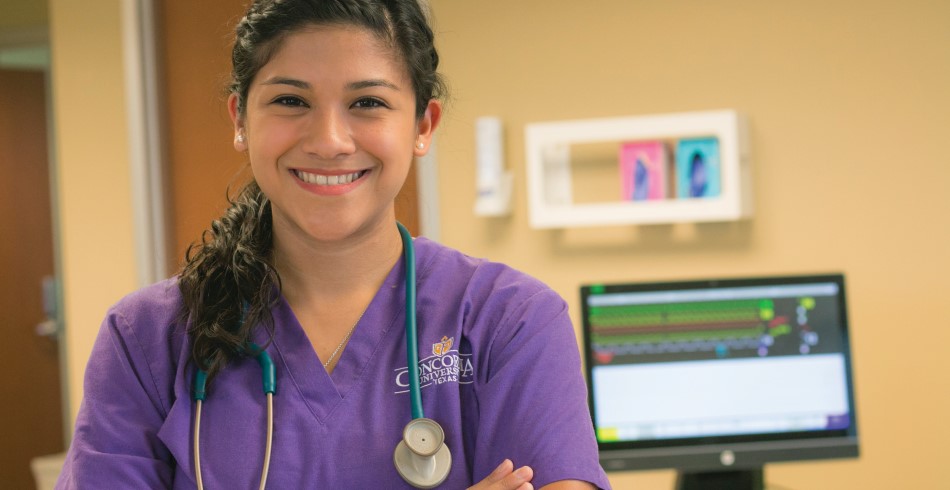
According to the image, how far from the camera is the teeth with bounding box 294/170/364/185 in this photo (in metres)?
1.15

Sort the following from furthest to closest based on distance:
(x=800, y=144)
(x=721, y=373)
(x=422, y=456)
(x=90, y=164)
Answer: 1. (x=90, y=164)
2. (x=800, y=144)
3. (x=721, y=373)
4. (x=422, y=456)

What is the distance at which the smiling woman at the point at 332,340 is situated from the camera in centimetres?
114

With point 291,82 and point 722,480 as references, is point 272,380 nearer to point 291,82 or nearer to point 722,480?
point 291,82

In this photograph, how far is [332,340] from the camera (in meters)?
1.25

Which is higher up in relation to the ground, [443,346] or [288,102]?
[288,102]

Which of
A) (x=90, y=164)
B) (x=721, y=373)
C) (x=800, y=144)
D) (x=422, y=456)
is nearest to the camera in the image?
(x=422, y=456)

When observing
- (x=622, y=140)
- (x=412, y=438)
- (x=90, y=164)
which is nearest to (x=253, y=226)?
(x=412, y=438)

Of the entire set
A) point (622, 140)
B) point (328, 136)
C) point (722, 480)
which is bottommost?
point (722, 480)

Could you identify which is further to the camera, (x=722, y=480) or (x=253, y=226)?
(x=722, y=480)

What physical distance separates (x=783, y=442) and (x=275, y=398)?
114 cm

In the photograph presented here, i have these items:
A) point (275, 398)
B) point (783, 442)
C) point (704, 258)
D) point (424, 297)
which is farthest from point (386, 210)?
point (704, 258)

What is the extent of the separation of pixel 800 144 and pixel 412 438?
1.55 m

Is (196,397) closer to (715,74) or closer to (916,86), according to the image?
(715,74)

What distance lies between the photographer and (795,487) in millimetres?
2398
